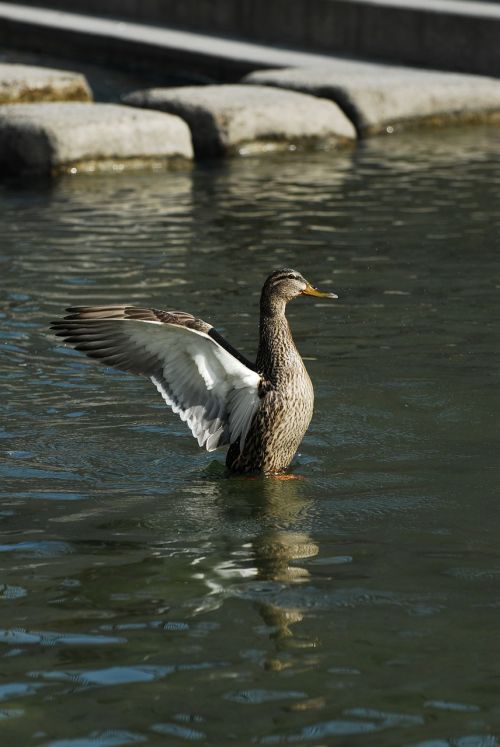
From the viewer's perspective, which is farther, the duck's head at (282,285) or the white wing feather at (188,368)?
the duck's head at (282,285)

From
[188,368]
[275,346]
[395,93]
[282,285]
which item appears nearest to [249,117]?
[395,93]

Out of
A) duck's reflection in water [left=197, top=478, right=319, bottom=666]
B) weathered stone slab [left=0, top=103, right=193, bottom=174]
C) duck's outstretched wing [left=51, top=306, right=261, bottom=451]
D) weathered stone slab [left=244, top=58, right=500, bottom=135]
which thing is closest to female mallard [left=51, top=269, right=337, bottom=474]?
duck's outstretched wing [left=51, top=306, right=261, bottom=451]

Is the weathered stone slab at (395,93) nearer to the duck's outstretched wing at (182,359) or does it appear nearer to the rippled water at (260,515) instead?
the rippled water at (260,515)

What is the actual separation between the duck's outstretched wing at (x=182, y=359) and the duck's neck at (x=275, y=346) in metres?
0.09

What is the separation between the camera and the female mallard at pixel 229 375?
271 inches

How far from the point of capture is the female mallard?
22.5 feet

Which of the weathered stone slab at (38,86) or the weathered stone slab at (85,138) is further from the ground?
the weathered stone slab at (38,86)

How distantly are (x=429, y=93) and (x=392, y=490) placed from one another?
11.7 metres

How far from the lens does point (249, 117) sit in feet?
53.6

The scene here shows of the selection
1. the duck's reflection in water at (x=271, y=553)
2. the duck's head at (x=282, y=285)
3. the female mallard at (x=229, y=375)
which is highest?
the duck's head at (x=282, y=285)

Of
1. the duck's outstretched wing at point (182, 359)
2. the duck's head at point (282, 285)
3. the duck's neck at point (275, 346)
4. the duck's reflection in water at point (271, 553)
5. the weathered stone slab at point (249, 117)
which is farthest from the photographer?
the weathered stone slab at point (249, 117)

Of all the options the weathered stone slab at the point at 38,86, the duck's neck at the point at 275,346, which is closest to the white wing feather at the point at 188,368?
the duck's neck at the point at 275,346

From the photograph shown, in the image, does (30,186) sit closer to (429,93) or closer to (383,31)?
(429,93)

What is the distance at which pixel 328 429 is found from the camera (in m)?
7.85
